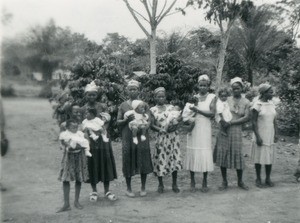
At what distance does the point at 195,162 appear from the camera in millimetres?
5723

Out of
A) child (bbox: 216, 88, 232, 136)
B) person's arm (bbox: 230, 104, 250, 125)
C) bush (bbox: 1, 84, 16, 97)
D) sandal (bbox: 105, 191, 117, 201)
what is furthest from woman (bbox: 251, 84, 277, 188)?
bush (bbox: 1, 84, 16, 97)

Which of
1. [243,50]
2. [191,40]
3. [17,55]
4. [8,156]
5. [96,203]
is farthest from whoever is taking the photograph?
[243,50]

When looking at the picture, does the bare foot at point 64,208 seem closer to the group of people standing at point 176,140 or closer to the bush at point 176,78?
the group of people standing at point 176,140

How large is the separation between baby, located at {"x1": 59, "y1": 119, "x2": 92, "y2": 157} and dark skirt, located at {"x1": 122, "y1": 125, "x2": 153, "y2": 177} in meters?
0.74

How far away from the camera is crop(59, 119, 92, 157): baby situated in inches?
188

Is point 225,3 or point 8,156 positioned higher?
point 225,3

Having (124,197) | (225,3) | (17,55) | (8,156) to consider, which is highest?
(225,3)

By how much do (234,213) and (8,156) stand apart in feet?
9.08

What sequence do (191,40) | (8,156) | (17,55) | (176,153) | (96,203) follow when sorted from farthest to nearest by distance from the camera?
(191,40) → (176,153) → (96,203) → (8,156) → (17,55)

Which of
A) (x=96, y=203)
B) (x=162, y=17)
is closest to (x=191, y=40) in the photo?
(x=162, y=17)

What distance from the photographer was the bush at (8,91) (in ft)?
11.2

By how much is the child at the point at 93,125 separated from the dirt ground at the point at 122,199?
52 cm

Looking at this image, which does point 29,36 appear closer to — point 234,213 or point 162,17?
point 234,213

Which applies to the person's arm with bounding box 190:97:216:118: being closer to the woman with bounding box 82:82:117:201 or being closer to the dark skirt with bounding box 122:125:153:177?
the dark skirt with bounding box 122:125:153:177
